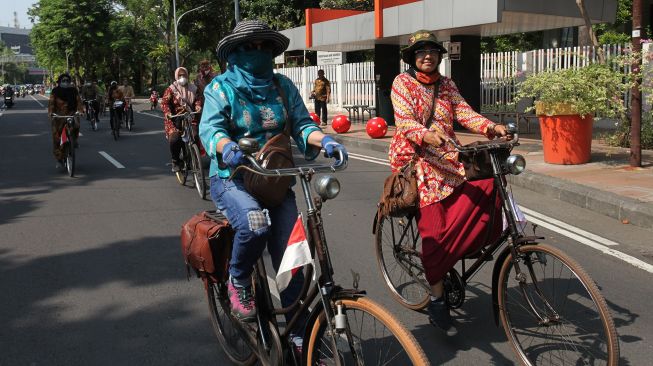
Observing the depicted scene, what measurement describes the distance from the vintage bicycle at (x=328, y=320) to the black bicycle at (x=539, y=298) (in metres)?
0.99

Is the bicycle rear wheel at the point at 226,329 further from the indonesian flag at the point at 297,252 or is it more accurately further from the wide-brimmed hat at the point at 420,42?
the wide-brimmed hat at the point at 420,42

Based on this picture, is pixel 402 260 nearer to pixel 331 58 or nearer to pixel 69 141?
pixel 69 141

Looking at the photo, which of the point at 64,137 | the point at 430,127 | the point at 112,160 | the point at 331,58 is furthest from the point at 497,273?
the point at 331,58

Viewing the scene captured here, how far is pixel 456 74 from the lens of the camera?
709 inches

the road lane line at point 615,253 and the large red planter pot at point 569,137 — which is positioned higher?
the large red planter pot at point 569,137

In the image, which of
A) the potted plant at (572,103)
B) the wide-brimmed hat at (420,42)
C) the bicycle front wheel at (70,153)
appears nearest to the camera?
the wide-brimmed hat at (420,42)

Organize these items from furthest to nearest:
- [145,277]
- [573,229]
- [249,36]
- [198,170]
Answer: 1. [198,170]
2. [573,229]
3. [145,277]
4. [249,36]

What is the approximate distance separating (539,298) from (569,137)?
307 inches

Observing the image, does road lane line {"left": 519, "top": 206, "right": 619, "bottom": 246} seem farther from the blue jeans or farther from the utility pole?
the blue jeans

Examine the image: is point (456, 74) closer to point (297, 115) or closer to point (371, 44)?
point (371, 44)

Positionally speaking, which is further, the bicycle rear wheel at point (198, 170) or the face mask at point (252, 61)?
the bicycle rear wheel at point (198, 170)

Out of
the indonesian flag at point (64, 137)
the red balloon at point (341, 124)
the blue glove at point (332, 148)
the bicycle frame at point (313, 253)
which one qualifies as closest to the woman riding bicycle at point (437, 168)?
the blue glove at point (332, 148)

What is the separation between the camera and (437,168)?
12.4 ft

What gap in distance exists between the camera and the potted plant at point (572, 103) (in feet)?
32.7
